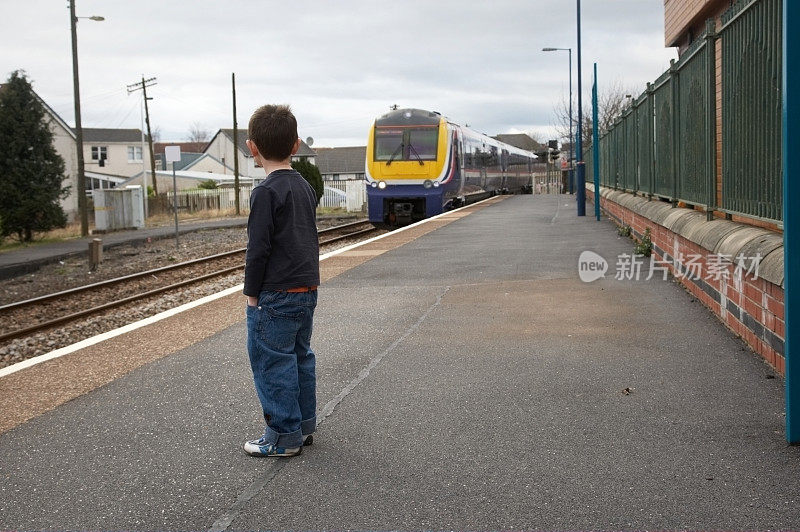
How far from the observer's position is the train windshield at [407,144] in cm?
2370

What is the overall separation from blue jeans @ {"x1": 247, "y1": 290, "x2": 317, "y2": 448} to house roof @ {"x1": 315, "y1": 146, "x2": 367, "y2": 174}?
100365 mm

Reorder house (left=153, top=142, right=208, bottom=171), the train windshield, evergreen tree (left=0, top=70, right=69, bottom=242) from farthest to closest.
Result: house (left=153, top=142, right=208, bottom=171) < evergreen tree (left=0, top=70, right=69, bottom=242) < the train windshield

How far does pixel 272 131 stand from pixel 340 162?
104 m

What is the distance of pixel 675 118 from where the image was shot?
381 inches

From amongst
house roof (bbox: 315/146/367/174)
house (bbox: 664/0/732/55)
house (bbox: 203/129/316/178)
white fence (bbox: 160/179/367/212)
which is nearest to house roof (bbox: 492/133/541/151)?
house roof (bbox: 315/146/367/174)

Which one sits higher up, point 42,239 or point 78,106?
point 78,106

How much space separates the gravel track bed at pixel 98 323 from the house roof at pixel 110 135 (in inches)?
2807

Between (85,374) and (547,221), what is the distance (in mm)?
14917

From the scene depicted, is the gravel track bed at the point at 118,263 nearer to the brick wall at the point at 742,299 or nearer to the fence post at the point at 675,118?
the fence post at the point at 675,118

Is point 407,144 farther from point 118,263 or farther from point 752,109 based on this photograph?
point 752,109

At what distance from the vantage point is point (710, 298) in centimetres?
691

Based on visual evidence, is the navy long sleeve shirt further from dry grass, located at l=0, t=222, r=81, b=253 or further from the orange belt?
dry grass, located at l=0, t=222, r=81, b=253

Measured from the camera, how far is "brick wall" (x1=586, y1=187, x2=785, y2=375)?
195 inches

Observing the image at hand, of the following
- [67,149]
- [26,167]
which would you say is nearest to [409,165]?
[26,167]
